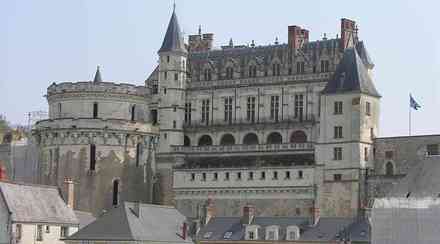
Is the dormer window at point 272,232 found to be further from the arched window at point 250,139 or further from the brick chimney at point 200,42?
the brick chimney at point 200,42

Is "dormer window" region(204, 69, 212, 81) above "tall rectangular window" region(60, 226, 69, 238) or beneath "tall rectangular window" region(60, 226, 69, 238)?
above

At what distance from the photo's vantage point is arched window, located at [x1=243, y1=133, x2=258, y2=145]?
94375 millimetres

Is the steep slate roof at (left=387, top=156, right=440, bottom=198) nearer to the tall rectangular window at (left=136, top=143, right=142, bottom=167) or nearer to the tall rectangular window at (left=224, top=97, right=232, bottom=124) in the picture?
the tall rectangular window at (left=224, top=97, right=232, bottom=124)

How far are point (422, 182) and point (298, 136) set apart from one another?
23173 millimetres

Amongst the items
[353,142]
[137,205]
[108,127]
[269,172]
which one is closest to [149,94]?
[108,127]

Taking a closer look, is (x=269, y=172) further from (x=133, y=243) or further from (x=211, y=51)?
(x=133, y=243)

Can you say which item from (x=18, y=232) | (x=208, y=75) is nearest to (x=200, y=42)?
(x=208, y=75)

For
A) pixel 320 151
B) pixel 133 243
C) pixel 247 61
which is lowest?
pixel 133 243

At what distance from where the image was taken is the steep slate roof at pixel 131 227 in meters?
66.4

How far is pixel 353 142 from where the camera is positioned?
84.8 m

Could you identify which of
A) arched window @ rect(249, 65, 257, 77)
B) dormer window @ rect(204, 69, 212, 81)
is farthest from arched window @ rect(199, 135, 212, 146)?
arched window @ rect(249, 65, 257, 77)

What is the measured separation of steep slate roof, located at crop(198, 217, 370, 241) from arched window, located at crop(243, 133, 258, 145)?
55.6 ft

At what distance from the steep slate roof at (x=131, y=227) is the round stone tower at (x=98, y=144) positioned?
22.3m

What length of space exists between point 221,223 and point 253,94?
64.6ft
